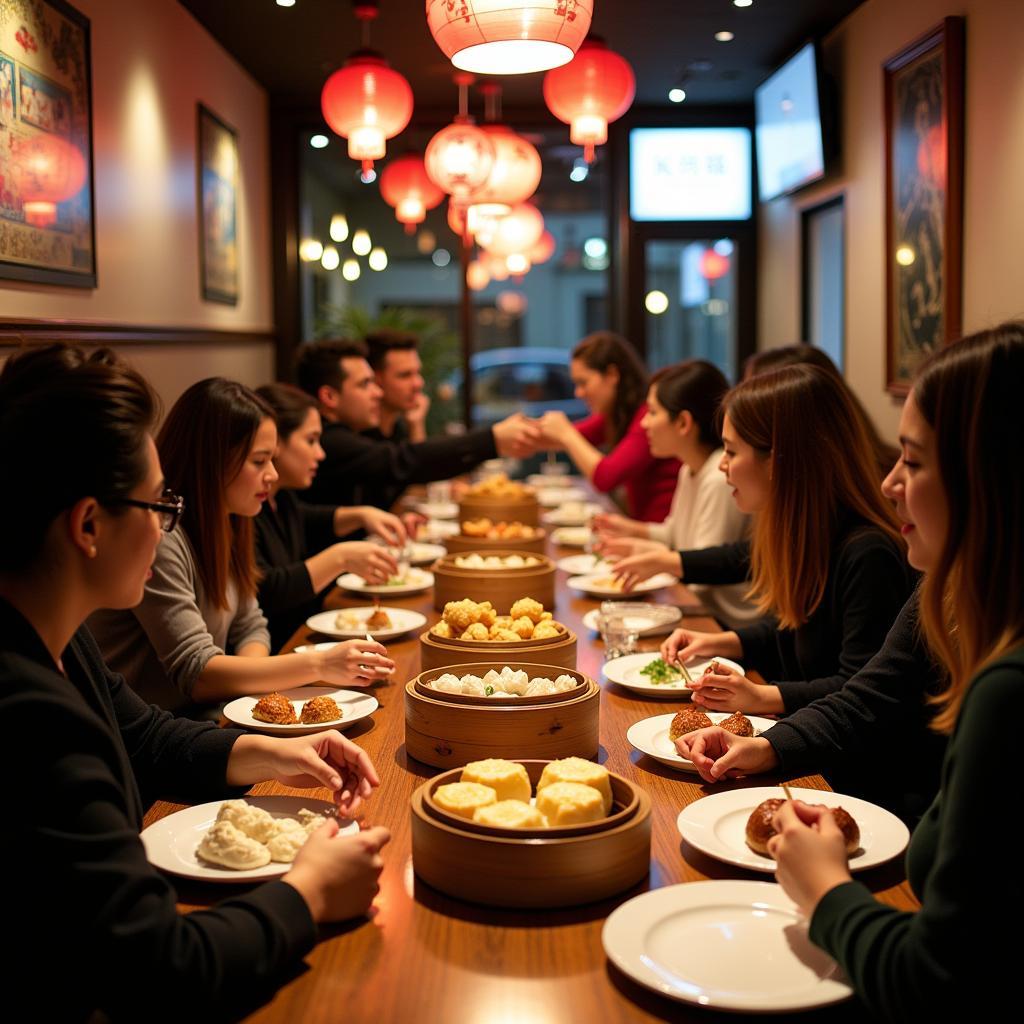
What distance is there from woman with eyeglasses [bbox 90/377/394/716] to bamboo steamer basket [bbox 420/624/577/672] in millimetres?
139

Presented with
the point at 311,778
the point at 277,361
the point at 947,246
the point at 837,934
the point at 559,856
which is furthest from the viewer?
the point at 277,361

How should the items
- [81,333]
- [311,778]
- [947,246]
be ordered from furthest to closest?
1. [947,246]
2. [81,333]
3. [311,778]

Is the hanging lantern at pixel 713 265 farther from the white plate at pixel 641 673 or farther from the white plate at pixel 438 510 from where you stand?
the white plate at pixel 641 673

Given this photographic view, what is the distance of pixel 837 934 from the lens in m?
1.15

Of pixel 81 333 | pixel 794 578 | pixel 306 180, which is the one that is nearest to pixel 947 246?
pixel 794 578

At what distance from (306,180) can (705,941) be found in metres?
7.94

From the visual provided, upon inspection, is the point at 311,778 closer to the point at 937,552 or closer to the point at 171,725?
the point at 171,725

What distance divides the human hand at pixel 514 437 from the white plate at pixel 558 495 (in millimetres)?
701

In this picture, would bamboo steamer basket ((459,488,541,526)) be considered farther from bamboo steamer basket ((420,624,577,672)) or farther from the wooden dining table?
the wooden dining table

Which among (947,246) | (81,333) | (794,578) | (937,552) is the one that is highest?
(947,246)

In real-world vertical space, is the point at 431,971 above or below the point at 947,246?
below

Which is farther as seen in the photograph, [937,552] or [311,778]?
[311,778]

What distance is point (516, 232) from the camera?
662cm

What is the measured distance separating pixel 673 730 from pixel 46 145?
3.13 meters
